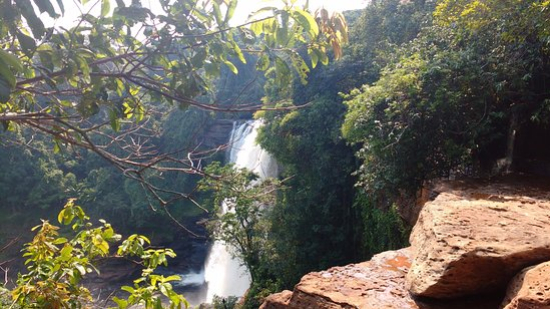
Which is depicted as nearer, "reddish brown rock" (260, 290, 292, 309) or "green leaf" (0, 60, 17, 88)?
"green leaf" (0, 60, 17, 88)

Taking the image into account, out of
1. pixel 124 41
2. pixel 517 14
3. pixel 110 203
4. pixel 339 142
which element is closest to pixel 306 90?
pixel 339 142

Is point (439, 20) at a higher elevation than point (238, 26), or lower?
higher

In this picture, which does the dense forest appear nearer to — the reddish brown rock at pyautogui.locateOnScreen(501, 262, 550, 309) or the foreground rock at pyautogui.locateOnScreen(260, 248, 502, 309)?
the foreground rock at pyautogui.locateOnScreen(260, 248, 502, 309)

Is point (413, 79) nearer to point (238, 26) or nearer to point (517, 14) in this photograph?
A: point (517, 14)

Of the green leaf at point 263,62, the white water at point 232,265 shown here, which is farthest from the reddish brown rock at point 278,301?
the white water at point 232,265

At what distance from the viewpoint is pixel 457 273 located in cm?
208

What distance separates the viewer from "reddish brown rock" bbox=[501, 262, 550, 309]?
160cm

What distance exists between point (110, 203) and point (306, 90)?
40.4ft

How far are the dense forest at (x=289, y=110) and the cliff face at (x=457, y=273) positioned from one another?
2.09 ft

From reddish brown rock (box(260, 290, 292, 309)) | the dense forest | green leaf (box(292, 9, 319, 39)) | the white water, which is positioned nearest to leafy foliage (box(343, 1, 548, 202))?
the dense forest

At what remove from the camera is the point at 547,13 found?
4387mm

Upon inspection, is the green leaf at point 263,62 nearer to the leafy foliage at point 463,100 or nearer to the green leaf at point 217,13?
the green leaf at point 217,13

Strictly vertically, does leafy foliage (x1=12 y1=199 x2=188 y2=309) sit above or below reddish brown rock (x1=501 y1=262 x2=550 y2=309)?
above

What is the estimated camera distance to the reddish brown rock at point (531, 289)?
1.60m
